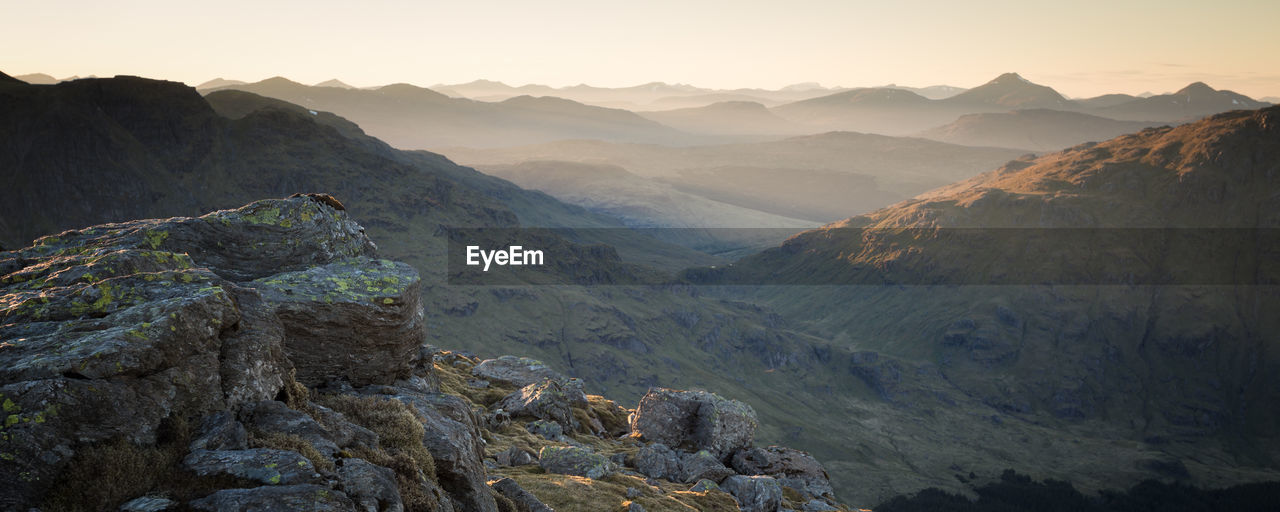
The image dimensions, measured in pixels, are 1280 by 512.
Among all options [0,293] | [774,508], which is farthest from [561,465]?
[0,293]

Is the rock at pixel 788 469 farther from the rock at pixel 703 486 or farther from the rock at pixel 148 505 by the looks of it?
the rock at pixel 148 505

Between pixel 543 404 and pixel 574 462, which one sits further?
pixel 543 404

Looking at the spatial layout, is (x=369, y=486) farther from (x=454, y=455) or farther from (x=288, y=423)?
(x=454, y=455)

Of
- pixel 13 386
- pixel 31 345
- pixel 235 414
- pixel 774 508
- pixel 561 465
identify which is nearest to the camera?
pixel 13 386

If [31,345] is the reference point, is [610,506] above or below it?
below

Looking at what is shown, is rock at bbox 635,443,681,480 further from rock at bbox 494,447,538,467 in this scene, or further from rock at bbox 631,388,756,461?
rock at bbox 494,447,538,467

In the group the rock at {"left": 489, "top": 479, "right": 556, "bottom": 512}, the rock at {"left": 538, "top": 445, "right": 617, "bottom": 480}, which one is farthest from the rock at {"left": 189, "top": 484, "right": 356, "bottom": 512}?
the rock at {"left": 538, "top": 445, "right": 617, "bottom": 480}

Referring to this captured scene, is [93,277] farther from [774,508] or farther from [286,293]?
[774,508]

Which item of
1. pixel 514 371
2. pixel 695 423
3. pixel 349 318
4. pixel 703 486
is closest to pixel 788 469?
pixel 695 423
